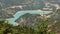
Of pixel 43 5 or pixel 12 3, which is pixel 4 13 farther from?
pixel 43 5

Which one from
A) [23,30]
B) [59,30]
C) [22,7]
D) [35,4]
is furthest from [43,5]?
[23,30]

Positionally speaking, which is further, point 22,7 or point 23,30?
point 22,7

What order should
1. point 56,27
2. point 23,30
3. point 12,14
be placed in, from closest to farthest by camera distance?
point 23,30, point 56,27, point 12,14

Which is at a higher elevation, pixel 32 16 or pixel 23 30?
pixel 23 30

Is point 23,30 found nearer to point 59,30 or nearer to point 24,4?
point 59,30

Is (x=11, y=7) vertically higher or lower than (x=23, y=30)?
lower

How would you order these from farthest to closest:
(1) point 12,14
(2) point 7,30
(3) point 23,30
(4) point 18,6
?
(4) point 18,6 < (1) point 12,14 < (3) point 23,30 < (2) point 7,30

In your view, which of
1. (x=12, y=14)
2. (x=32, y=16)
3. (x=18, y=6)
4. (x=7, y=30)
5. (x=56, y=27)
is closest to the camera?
(x=7, y=30)

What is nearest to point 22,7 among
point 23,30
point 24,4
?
point 24,4

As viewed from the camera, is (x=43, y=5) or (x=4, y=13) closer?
(x=4, y=13)
